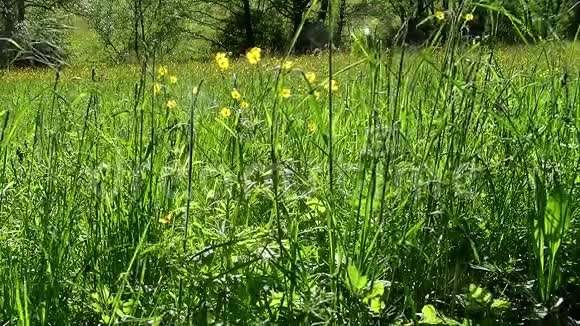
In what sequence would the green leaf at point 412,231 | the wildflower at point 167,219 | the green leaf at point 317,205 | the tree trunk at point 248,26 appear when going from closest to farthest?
the green leaf at point 412,231
the wildflower at point 167,219
the green leaf at point 317,205
the tree trunk at point 248,26

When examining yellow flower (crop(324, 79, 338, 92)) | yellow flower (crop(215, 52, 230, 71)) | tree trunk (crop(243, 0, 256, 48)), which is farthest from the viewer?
tree trunk (crop(243, 0, 256, 48))

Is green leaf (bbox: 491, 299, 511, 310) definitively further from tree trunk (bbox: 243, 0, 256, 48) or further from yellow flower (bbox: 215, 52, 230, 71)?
tree trunk (bbox: 243, 0, 256, 48)

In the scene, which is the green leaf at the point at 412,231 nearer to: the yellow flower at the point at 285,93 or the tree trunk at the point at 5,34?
the yellow flower at the point at 285,93

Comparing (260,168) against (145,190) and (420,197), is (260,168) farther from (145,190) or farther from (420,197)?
(420,197)

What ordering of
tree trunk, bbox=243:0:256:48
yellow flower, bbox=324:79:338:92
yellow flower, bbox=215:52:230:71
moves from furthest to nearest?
tree trunk, bbox=243:0:256:48
yellow flower, bbox=215:52:230:71
yellow flower, bbox=324:79:338:92

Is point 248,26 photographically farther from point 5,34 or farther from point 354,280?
point 354,280

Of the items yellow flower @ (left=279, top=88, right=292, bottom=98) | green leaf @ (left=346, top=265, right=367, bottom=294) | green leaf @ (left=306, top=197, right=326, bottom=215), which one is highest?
yellow flower @ (left=279, top=88, right=292, bottom=98)

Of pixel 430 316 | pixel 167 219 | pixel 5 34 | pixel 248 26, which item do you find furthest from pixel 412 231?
pixel 248 26

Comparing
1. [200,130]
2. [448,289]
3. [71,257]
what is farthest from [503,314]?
[200,130]

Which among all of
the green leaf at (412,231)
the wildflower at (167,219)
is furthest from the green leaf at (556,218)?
the wildflower at (167,219)

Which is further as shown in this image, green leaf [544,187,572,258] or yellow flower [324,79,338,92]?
green leaf [544,187,572,258]

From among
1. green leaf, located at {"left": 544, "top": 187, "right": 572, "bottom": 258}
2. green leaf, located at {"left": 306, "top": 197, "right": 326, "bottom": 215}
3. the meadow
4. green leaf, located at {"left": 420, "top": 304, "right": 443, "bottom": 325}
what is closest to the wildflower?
the meadow

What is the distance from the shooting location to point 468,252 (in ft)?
5.20

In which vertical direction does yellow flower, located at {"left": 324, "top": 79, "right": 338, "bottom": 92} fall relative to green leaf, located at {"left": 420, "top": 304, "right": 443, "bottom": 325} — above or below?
above
